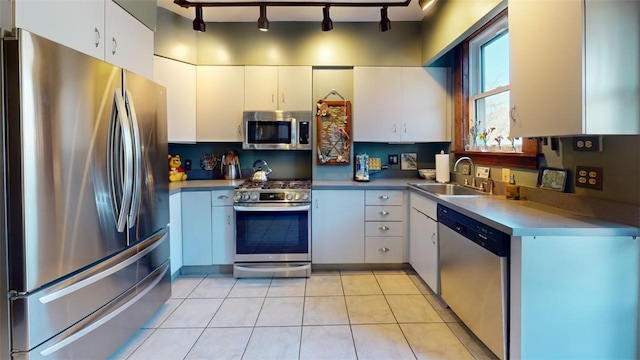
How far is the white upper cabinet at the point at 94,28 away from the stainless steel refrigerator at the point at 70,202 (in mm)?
161

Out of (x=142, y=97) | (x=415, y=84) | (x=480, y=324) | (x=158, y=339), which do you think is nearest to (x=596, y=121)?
(x=480, y=324)

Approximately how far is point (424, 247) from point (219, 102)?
2.51m

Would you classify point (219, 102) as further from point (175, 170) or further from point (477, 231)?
point (477, 231)

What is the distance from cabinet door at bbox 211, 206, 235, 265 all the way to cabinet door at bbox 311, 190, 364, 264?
793 mm

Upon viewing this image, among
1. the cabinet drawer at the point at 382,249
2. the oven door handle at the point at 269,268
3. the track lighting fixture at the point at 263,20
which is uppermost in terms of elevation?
the track lighting fixture at the point at 263,20

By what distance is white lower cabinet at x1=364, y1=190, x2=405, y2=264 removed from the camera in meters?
3.35

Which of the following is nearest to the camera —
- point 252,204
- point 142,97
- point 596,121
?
point 596,121

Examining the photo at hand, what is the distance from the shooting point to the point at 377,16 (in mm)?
3473

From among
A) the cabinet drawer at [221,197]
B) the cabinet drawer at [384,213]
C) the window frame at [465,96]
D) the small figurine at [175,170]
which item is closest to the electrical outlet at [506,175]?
the window frame at [465,96]

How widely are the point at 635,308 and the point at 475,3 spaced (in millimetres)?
2054

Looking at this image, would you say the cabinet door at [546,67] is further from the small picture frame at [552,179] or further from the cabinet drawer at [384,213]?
the cabinet drawer at [384,213]

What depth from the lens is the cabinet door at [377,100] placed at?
3594 mm

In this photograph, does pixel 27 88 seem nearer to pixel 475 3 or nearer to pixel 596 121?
pixel 596 121

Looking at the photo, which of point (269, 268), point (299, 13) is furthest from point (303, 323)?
point (299, 13)
